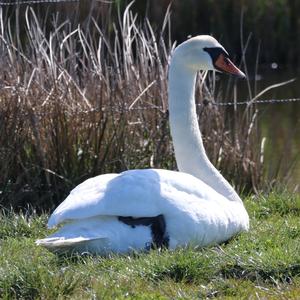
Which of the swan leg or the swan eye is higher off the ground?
the swan eye

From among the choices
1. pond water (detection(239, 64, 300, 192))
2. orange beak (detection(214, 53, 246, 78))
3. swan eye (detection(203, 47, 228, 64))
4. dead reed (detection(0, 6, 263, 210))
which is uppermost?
swan eye (detection(203, 47, 228, 64))

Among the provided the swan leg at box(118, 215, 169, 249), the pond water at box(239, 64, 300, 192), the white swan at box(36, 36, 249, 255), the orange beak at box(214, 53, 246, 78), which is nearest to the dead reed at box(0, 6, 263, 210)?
the pond water at box(239, 64, 300, 192)

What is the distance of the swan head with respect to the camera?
6875 millimetres

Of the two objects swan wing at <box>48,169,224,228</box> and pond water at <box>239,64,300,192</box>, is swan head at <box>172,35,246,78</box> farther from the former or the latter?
pond water at <box>239,64,300,192</box>

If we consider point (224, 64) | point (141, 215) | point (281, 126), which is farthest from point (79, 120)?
point (281, 126)

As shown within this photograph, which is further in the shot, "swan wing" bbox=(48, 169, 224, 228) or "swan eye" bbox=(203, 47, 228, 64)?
"swan eye" bbox=(203, 47, 228, 64)

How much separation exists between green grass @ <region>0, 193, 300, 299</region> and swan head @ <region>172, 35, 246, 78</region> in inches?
61.2

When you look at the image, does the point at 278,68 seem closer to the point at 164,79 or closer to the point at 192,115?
the point at 164,79

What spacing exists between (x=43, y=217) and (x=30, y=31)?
201 centimetres

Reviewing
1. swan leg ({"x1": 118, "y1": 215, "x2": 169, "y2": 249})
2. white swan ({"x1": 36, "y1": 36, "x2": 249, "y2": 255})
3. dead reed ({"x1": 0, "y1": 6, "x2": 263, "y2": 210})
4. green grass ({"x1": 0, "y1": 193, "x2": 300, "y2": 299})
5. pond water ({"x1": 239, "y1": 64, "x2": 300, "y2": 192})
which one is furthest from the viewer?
pond water ({"x1": 239, "y1": 64, "x2": 300, "y2": 192})

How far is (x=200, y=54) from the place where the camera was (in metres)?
6.90

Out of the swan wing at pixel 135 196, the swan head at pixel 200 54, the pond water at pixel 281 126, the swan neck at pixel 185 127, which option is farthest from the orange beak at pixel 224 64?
the pond water at pixel 281 126

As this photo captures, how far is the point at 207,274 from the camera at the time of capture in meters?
5.09

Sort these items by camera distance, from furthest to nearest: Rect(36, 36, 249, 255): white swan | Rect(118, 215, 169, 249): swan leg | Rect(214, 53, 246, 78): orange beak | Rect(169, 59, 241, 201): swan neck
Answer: Rect(214, 53, 246, 78): orange beak → Rect(169, 59, 241, 201): swan neck → Rect(118, 215, 169, 249): swan leg → Rect(36, 36, 249, 255): white swan
